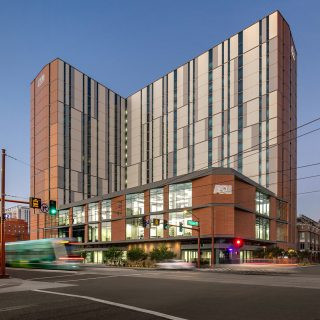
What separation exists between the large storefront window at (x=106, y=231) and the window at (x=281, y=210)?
35.3 meters

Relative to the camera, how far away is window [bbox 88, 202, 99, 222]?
90988mm

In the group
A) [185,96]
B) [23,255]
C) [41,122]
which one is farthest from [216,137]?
[23,255]

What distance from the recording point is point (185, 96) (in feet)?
377

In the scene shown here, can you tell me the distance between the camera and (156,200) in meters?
77.3

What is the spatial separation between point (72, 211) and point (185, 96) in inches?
1703

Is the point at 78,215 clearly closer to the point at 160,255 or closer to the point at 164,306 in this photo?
the point at 160,255

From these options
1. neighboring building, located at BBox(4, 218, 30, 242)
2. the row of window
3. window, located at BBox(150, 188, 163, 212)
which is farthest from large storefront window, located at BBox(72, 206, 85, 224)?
neighboring building, located at BBox(4, 218, 30, 242)

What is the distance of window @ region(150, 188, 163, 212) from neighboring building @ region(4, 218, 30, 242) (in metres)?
106

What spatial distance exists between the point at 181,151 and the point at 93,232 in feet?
115

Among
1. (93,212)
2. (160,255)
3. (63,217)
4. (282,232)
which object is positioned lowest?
(160,255)

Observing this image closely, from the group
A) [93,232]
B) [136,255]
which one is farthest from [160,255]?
[93,232]

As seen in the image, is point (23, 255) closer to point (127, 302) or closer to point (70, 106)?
point (127, 302)

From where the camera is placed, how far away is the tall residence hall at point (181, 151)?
71812 mm

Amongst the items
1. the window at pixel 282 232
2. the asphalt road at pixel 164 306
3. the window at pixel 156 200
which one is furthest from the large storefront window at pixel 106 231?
the asphalt road at pixel 164 306
